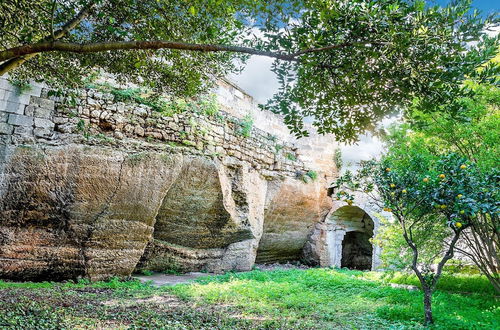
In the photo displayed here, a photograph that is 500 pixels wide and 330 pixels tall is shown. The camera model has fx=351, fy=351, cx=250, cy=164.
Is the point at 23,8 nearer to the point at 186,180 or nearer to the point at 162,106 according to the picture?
the point at 162,106

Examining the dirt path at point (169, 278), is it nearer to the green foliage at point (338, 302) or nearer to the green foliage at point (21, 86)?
the green foliage at point (338, 302)

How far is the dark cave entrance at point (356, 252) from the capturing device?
2138 centimetres

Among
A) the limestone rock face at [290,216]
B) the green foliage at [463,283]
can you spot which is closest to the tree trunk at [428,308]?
the green foliage at [463,283]

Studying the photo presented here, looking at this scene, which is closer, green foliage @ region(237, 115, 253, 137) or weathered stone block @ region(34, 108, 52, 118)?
weathered stone block @ region(34, 108, 52, 118)

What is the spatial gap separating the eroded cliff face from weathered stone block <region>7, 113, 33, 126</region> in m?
0.02

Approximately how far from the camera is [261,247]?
553 inches

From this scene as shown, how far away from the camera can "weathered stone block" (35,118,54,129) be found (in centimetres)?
746

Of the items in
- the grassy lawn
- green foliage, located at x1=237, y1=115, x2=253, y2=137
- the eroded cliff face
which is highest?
green foliage, located at x1=237, y1=115, x2=253, y2=137

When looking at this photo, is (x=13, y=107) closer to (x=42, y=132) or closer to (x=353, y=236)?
(x=42, y=132)

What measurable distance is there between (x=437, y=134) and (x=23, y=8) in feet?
27.3

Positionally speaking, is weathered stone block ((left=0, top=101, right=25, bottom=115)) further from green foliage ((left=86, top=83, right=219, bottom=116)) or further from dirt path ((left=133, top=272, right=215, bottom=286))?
dirt path ((left=133, top=272, right=215, bottom=286))

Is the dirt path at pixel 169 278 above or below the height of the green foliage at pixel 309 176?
below

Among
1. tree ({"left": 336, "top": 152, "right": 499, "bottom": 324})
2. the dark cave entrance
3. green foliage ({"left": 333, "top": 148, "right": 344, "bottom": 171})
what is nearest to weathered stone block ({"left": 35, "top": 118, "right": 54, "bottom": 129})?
tree ({"left": 336, "top": 152, "right": 499, "bottom": 324})

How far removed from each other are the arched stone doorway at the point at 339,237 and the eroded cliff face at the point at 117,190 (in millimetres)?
4893
